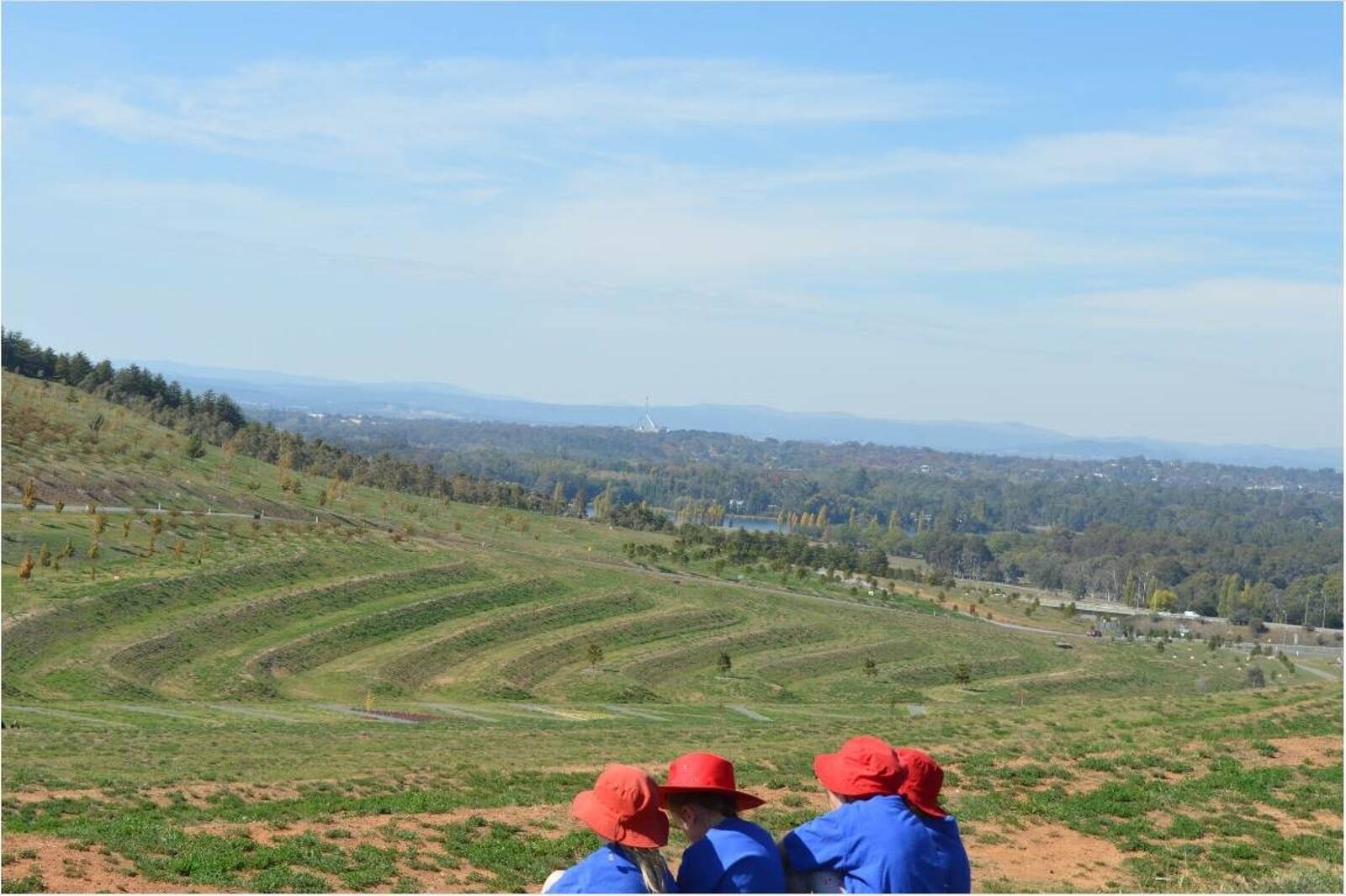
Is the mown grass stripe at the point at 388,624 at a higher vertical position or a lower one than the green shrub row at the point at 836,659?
higher

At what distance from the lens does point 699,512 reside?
179m

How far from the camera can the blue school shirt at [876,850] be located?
577 cm

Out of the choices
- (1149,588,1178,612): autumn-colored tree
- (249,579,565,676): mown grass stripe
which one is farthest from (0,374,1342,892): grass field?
(1149,588,1178,612): autumn-colored tree

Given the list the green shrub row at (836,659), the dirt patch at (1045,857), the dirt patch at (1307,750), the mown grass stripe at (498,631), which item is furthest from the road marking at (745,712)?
the dirt patch at (1045,857)

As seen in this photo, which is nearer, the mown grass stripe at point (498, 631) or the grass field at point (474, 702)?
the grass field at point (474, 702)

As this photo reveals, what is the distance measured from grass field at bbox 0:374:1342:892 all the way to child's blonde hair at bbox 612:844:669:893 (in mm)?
6501

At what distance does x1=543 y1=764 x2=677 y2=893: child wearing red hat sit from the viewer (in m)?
5.38

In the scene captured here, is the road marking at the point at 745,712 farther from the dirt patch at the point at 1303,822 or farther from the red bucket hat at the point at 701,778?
the red bucket hat at the point at 701,778

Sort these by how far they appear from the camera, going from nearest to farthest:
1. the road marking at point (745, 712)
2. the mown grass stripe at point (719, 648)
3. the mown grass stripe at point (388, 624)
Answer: the road marking at point (745, 712)
the mown grass stripe at point (388, 624)
the mown grass stripe at point (719, 648)

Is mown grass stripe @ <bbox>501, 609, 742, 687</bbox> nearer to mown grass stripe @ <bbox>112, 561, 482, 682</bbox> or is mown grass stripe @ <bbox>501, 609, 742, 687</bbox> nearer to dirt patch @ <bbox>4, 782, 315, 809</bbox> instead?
mown grass stripe @ <bbox>112, 561, 482, 682</bbox>

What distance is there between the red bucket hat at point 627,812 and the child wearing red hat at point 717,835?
0.24 meters

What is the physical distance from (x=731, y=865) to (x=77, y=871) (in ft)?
24.6

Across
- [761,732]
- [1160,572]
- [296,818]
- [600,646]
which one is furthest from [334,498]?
[1160,572]

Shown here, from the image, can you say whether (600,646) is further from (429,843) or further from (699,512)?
(699,512)
